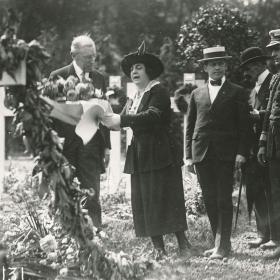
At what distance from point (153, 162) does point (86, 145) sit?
67cm

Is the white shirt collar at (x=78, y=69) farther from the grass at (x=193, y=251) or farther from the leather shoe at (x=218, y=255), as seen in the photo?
the leather shoe at (x=218, y=255)

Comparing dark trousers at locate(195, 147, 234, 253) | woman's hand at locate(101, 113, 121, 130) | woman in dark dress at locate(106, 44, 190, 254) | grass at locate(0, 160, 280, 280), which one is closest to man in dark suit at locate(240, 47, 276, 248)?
grass at locate(0, 160, 280, 280)

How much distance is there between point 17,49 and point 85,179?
7.58 feet

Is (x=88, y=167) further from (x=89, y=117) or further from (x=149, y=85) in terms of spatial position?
(x=89, y=117)

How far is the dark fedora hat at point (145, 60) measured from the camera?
5438 mm

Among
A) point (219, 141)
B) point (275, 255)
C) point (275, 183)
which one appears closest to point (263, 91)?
point (219, 141)

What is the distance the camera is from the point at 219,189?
5.45 m

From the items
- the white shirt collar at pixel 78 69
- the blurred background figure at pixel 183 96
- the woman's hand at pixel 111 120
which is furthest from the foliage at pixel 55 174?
the blurred background figure at pixel 183 96

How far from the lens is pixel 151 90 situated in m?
5.45

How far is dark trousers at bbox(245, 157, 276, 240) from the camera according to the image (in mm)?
5993

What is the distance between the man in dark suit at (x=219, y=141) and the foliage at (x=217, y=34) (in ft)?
7.85

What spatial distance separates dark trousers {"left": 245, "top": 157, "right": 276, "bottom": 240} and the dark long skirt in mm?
922

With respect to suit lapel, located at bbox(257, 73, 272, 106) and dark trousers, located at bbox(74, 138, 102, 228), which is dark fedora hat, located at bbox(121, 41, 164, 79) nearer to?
dark trousers, located at bbox(74, 138, 102, 228)

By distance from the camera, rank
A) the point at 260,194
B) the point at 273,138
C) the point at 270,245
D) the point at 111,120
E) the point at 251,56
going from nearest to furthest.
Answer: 1. the point at 111,120
2. the point at 273,138
3. the point at 270,245
4. the point at 260,194
5. the point at 251,56
